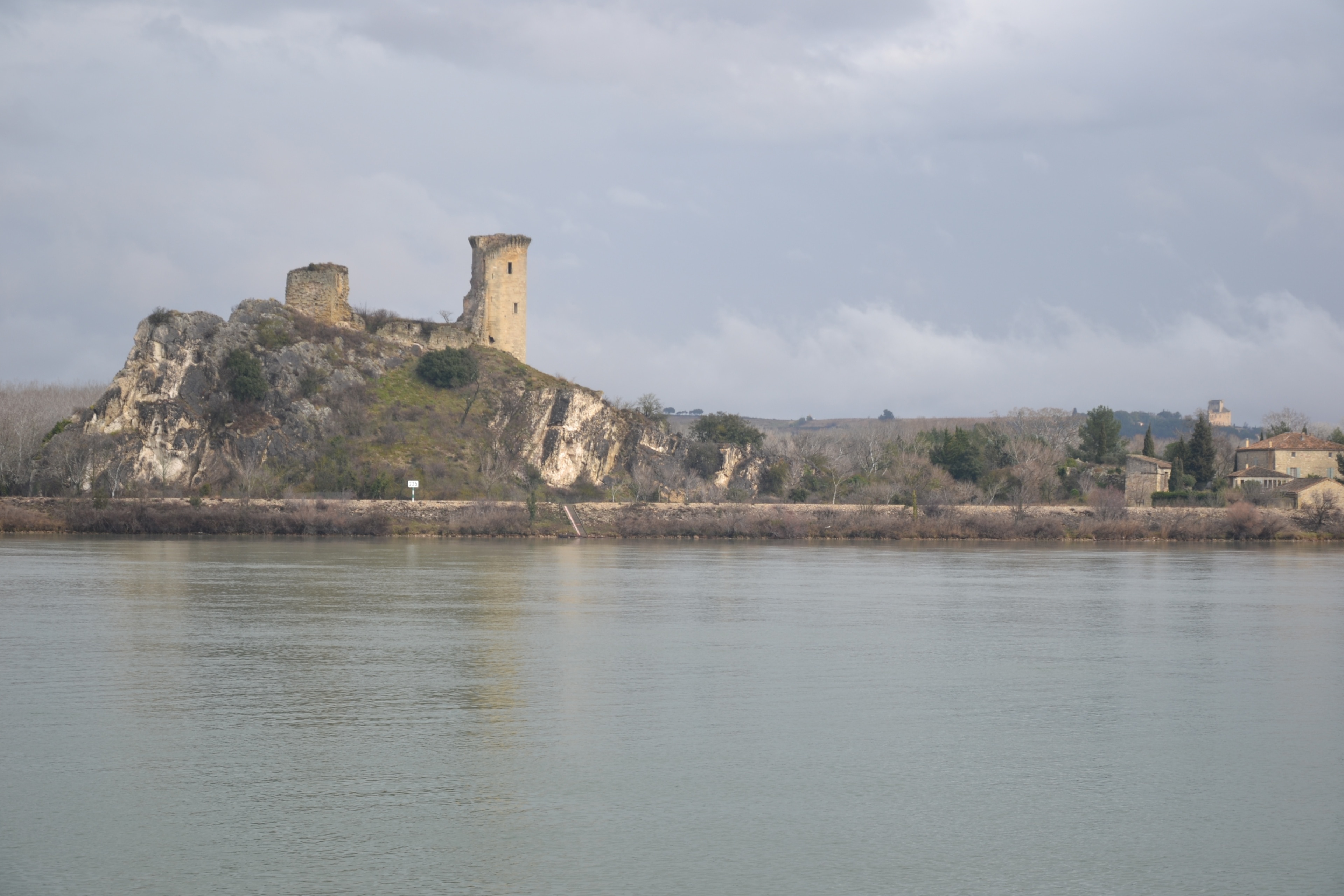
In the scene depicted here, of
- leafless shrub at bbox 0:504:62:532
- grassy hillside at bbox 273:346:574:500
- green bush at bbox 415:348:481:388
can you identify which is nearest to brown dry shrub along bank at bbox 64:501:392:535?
leafless shrub at bbox 0:504:62:532

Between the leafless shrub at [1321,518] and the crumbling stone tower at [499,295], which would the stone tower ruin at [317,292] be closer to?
the crumbling stone tower at [499,295]

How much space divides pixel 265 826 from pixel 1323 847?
31.3 ft

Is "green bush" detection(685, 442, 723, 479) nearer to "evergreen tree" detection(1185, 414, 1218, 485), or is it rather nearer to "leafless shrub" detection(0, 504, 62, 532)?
"evergreen tree" detection(1185, 414, 1218, 485)

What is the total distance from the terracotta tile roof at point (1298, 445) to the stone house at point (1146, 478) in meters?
11.0

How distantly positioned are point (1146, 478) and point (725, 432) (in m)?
30.1

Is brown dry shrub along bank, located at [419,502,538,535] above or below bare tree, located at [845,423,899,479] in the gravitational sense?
below

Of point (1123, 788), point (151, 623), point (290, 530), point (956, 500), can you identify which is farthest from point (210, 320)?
point (1123, 788)

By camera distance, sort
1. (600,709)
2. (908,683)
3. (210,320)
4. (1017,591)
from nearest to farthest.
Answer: (600,709) → (908,683) → (1017,591) → (210,320)

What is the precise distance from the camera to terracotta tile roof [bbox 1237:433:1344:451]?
87.0 metres

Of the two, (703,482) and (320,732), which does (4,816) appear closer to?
(320,732)

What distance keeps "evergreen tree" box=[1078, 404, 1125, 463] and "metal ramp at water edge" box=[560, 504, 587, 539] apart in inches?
1761

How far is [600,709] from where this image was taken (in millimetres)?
16516

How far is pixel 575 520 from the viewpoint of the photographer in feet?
222

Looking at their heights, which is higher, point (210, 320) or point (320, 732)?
point (210, 320)
